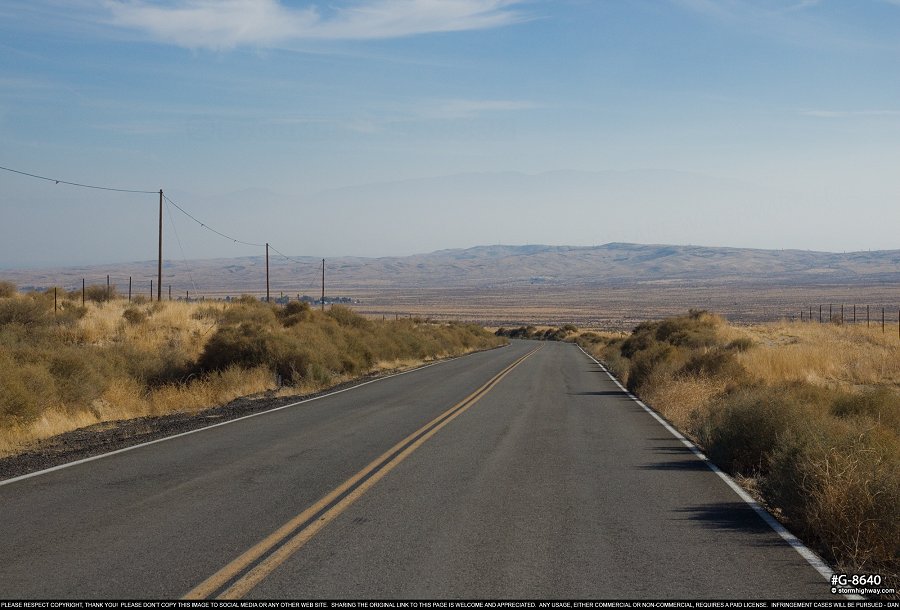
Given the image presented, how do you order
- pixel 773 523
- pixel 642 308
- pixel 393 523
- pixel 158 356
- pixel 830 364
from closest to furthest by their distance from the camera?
pixel 393 523, pixel 773 523, pixel 158 356, pixel 830 364, pixel 642 308

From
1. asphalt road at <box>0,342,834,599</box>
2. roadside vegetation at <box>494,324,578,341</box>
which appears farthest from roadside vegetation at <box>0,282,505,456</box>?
roadside vegetation at <box>494,324,578,341</box>

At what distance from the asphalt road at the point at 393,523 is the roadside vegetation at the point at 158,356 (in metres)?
4.73

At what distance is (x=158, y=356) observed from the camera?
2842cm

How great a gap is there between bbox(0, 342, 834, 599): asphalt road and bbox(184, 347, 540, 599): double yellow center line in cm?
2

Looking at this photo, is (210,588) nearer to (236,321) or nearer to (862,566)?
(862,566)

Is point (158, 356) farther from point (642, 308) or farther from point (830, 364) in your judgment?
point (642, 308)

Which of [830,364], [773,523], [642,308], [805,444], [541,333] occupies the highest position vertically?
[805,444]

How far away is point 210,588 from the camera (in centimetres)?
615

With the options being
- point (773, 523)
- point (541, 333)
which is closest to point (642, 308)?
point (541, 333)

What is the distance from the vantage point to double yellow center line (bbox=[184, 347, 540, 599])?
620 cm

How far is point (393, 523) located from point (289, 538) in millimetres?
1072

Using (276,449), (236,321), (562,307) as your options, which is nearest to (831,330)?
(236,321)

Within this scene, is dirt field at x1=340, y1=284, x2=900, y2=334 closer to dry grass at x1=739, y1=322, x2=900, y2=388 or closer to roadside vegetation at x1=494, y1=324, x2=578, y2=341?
roadside vegetation at x1=494, y1=324, x2=578, y2=341

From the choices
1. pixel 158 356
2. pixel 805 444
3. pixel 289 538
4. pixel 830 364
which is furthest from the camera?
pixel 830 364
